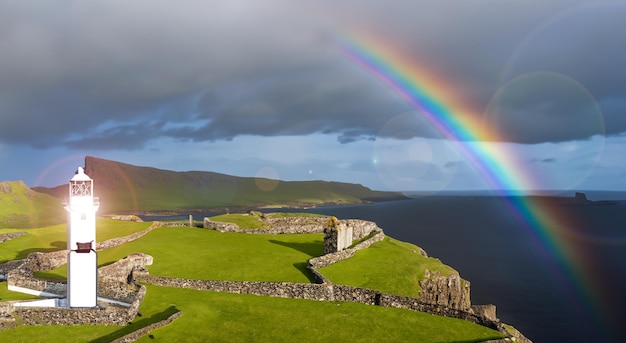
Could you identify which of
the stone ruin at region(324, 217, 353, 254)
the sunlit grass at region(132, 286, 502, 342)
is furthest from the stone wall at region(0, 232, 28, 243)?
the stone ruin at region(324, 217, 353, 254)

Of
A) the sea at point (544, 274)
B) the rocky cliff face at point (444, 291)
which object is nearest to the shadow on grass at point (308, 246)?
the rocky cliff face at point (444, 291)

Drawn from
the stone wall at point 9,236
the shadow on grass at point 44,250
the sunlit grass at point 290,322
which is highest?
the stone wall at point 9,236

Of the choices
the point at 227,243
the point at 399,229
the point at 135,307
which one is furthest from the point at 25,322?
the point at 399,229

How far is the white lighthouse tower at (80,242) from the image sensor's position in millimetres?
25000

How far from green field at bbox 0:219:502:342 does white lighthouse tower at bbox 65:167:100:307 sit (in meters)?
2.71

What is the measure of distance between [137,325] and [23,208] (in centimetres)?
18877

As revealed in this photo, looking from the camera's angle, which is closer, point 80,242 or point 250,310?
point 80,242

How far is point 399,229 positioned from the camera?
145875 millimetres

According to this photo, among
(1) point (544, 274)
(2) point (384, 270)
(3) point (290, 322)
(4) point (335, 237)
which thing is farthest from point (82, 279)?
(1) point (544, 274)

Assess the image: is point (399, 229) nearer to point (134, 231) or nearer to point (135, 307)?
point (134, 231)

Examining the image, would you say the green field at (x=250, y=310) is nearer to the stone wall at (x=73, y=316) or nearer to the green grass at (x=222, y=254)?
the green grass at (x=222, y=254)

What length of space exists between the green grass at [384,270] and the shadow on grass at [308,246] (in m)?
3.87

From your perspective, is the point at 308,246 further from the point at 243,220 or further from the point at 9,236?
the point at 9,236

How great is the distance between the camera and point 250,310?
26.1m
